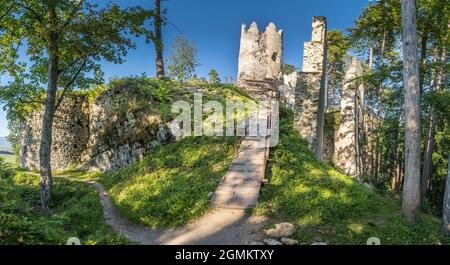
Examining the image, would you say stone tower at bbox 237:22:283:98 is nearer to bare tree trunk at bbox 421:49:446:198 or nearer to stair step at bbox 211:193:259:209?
bare tree trunk at bbox 421:49:446:198

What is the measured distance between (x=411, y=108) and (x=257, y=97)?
50.0 ft

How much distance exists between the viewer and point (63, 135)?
72.1ft

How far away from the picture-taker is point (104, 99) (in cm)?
2116

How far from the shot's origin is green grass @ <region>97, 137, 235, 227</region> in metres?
10.4

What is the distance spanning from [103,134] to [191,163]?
28.7ft

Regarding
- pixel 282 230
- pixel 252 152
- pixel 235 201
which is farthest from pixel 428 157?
pixel 282 230

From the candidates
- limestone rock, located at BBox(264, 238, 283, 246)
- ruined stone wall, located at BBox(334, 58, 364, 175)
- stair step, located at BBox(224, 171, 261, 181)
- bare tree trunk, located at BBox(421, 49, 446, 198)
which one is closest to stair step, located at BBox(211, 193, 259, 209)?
stair step, located at BBox(224, 171, 261, 181)

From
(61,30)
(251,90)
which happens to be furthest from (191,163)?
(251,90)

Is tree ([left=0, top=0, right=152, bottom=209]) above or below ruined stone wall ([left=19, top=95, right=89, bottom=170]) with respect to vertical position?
above

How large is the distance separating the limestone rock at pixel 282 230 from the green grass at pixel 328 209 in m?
0.19

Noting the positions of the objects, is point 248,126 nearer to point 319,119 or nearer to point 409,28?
point 319,119

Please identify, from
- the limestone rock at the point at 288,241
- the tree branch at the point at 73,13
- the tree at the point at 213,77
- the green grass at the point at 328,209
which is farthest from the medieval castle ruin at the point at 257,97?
the limestone rock at the point at 288,241

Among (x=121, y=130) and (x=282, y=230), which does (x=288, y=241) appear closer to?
(x=282, y=230)

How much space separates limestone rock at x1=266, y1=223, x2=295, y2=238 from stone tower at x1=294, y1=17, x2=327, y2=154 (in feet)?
33.4
